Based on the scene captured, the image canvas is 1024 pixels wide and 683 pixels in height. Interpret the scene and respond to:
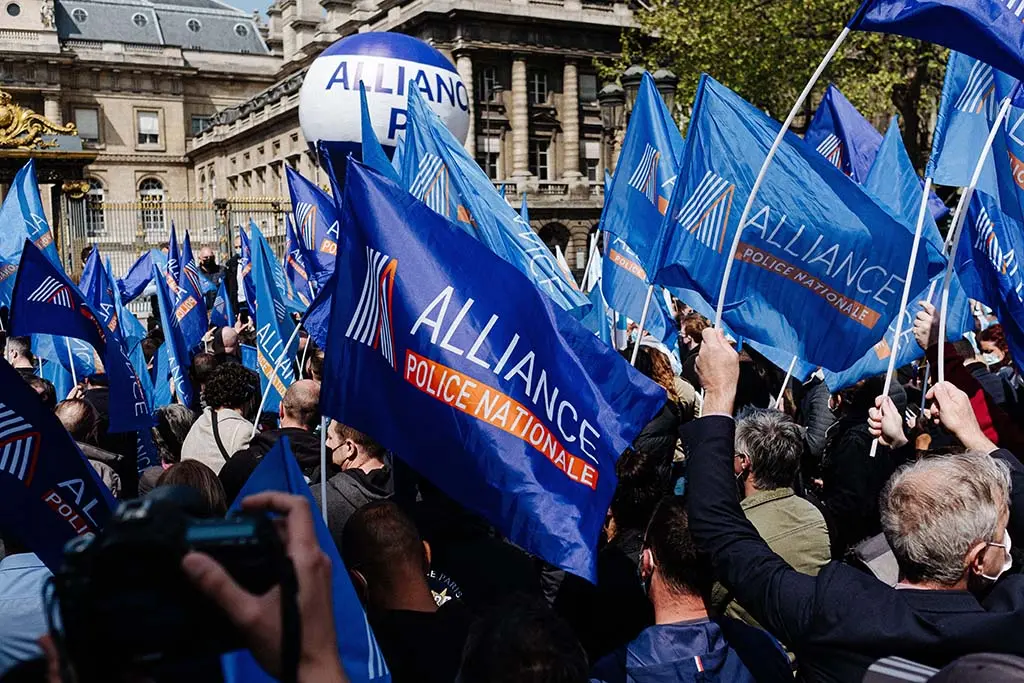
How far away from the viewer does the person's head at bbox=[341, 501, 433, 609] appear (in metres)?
2.65

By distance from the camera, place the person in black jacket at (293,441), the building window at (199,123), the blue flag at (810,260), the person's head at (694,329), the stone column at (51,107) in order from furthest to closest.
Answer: the building window at (199,123) < the stone column at (51,107) < the person's head at (694,329) < the blue flag at (810,260) < the person in black jacket at (293,441)

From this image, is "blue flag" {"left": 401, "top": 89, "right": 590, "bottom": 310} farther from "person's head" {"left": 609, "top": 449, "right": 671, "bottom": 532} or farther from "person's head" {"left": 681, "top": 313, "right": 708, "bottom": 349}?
"person's head" {"left": 681, "top": 313, "right": 708, "bottom": 349}

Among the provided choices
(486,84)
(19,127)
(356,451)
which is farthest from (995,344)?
(486,84)

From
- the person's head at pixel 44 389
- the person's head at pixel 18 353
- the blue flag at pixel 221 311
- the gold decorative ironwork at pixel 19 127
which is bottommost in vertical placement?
the blue flag at pixel 221 311

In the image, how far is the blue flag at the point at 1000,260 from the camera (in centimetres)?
463

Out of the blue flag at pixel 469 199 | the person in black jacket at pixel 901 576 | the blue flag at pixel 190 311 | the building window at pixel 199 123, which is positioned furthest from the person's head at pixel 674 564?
the building window at pixel 199 123

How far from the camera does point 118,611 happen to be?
45.1 inches

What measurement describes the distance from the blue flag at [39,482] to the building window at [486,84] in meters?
38.2

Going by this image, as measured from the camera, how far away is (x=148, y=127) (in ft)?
201

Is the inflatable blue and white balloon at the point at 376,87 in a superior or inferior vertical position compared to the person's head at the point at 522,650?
superior

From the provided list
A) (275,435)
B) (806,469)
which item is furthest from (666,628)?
(806,469)

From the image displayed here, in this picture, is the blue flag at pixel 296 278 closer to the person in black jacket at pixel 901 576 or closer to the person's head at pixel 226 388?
the person's head at pixel 226 388

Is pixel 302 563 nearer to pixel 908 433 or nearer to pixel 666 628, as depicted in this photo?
pixel 666 628

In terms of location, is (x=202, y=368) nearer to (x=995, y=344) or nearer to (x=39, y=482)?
(x=39, y=482)
